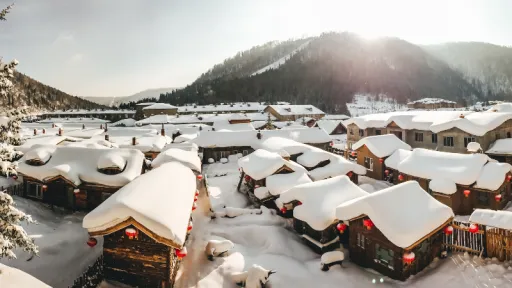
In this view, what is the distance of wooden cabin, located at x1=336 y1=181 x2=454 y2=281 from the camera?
13703 millimetres

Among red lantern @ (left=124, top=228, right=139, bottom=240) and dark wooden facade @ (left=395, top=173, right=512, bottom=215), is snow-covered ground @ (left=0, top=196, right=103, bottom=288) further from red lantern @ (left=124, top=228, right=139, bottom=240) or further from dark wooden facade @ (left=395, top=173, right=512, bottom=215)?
dark wooden facade @ (left=395, top=173, right=512, bottom=215)

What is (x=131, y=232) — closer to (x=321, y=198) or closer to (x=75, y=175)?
(x=75, y=175)

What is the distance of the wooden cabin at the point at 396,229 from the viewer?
13.7 meters

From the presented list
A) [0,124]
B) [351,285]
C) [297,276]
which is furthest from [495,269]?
[0,124]

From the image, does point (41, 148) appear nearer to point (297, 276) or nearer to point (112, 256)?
point (112, 256)

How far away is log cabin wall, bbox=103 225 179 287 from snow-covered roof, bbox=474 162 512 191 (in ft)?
72.9

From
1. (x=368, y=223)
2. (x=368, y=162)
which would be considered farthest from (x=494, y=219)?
(x=368, y=162)

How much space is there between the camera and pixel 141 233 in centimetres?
1266

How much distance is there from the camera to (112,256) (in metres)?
13.0

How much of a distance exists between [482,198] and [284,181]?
15.2 metres

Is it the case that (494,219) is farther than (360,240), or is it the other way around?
(360,240)

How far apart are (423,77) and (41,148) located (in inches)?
8561

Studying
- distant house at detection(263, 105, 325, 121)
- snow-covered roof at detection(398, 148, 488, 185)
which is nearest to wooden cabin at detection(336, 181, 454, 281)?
snow-covered roof at detection(398, 148, 488, 185)

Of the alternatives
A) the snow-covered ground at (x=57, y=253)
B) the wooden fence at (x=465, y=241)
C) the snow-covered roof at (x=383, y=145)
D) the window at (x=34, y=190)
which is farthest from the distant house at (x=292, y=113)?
the snow-covered ground at (x=57, y=253)
